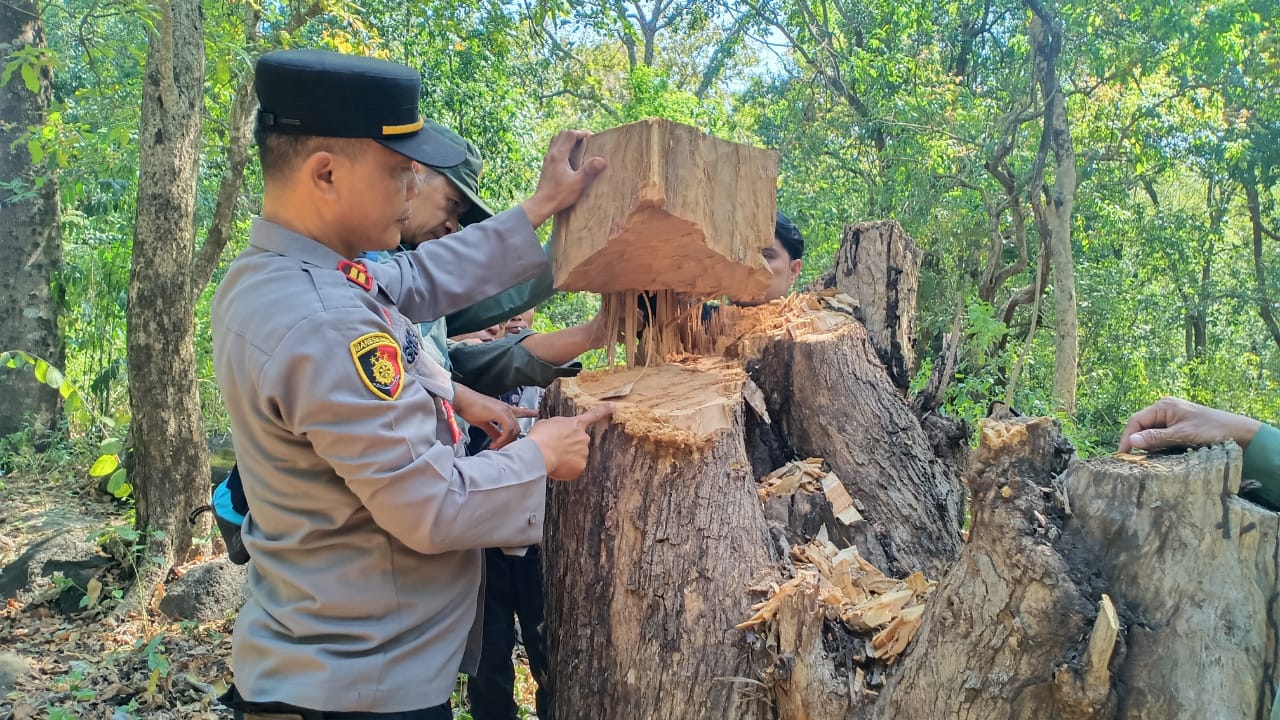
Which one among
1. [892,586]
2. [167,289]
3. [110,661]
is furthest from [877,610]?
[167,289]

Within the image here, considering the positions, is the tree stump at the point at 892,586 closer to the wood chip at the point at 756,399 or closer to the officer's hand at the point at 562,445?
the wood chip at the point at 756,399

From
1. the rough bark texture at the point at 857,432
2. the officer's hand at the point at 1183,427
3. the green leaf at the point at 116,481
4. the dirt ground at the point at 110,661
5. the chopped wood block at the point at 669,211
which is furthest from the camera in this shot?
the green leaf at the point at 116,481

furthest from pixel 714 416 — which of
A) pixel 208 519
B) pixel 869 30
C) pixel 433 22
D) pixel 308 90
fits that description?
pixel 869 30

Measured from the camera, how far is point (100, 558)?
4215 mm

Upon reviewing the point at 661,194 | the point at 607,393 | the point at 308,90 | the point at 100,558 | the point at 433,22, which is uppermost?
the point at 433,22

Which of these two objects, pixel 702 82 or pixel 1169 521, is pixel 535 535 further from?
pixel 702 82

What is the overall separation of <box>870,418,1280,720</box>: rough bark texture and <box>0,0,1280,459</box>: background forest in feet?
15.5

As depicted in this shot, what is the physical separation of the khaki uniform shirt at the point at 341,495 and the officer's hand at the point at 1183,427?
1222 millimetres

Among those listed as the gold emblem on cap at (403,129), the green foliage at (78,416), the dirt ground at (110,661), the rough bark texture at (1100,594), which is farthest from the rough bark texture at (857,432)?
the green foliage at (78,416)

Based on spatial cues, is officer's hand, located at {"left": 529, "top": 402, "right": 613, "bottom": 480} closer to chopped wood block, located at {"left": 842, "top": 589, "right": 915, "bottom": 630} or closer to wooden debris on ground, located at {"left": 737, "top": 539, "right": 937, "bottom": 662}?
wooden debris on ground, located at {"left": 737, "top": 539, "right": 937, "bottom": 662}

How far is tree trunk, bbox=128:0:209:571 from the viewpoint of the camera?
3.99 m

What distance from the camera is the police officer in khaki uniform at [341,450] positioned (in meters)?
1.29

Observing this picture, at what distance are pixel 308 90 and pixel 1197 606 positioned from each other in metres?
1.76

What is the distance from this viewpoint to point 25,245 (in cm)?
612
